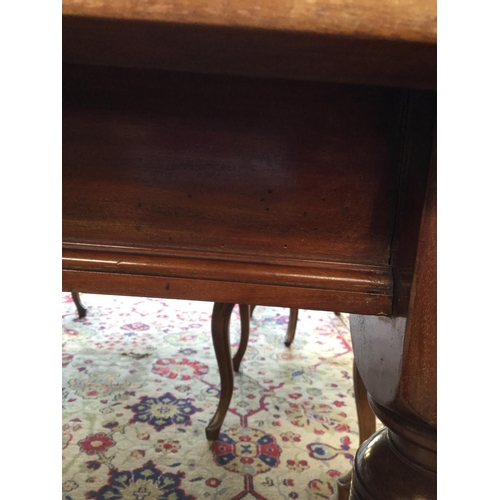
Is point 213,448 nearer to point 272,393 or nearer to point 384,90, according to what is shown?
point 272,393

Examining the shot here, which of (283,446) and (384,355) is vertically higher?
(384,355)

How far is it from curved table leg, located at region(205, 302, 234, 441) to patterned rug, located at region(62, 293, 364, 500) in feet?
0.15

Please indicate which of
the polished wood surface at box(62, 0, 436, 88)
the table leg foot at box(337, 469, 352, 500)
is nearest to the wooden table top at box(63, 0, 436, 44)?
the polished wood surface at box(62, 0, 436, 88)

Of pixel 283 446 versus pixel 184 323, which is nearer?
pixel 283 446

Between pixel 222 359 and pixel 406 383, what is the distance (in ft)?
2.89

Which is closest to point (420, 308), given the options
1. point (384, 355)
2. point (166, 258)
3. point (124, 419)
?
point (384, 355)

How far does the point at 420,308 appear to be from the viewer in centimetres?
31

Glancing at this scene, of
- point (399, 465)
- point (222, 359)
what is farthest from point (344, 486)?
point (399, 465)

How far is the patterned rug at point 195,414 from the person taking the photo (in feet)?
3.31

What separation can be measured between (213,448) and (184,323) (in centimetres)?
91

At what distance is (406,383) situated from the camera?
32 centimetres

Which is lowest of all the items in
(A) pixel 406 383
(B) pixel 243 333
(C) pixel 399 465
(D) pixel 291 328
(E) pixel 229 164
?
(D) pixel 291 328

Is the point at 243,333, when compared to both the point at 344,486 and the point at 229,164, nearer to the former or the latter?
the point at 344,486

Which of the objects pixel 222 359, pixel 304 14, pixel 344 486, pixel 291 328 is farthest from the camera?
pixel 291 328
